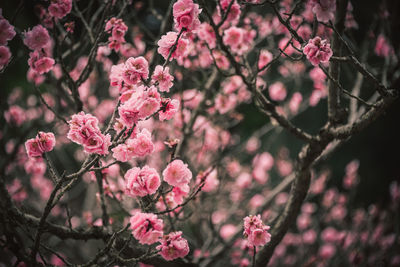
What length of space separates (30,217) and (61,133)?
2.92 meters

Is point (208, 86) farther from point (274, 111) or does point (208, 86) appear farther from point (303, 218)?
point (303, 218)

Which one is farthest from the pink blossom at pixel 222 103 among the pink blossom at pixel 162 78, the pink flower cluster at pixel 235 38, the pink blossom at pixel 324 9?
the pink blossom at pixel 162 78

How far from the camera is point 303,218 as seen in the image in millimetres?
5434

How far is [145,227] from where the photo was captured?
52.8 inches

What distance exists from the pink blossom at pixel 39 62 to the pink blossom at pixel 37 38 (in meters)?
0.05

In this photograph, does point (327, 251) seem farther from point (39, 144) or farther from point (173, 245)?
point (39, 144)

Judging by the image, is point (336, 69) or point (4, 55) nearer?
point (4, 55)

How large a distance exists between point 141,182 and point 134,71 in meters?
0.53

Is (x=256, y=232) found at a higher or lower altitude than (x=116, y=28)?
→ lower

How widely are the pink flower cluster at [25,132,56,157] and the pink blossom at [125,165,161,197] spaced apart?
0.50 m

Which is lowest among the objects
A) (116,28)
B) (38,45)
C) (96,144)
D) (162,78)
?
(96,144)

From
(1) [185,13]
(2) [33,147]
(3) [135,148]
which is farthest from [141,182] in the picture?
(1) [185,13]

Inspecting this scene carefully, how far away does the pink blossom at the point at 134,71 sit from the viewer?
4.73 feet

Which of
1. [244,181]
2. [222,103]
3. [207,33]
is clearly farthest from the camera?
[244,181]
